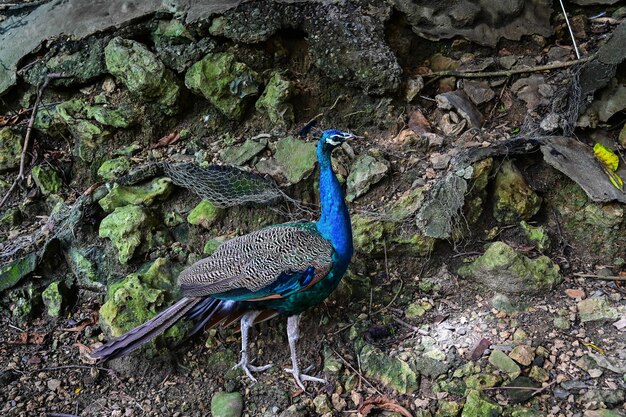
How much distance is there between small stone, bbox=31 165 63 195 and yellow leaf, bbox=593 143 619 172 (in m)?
3.52

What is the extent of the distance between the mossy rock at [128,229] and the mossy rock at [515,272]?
2008 millimetres

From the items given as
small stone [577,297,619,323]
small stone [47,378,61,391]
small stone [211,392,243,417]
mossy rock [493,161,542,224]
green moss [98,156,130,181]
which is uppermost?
green moss [98,156,130,181]

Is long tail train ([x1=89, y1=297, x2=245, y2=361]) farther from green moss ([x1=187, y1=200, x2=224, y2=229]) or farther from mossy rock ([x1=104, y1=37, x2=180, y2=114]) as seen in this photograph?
mossy rock ([x1=104, y1=37, x2=180, y2=114])

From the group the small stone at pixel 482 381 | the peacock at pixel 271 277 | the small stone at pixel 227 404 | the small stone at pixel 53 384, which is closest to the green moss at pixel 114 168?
the peacock at pixel 271 277

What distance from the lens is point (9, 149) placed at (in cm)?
453

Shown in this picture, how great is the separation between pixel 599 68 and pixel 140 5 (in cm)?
302

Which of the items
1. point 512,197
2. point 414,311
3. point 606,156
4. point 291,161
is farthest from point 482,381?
point 291,161

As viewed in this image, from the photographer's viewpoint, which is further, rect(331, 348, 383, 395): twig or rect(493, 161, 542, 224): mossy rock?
rect(493, 161, 542, 224): mossy rock

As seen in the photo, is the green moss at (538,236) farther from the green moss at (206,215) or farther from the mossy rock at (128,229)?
the mossy rock at (128,229)

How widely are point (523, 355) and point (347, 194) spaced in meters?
1.43

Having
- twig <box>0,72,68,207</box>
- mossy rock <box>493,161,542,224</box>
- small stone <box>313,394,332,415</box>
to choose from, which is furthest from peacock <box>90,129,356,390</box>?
twig <box>0,72,68,207</box>

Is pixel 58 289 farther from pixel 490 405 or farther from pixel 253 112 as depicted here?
pixel 490 405

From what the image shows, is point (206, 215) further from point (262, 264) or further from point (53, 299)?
point (53, 299)

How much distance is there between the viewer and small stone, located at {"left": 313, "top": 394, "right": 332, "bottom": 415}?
9.98ft
